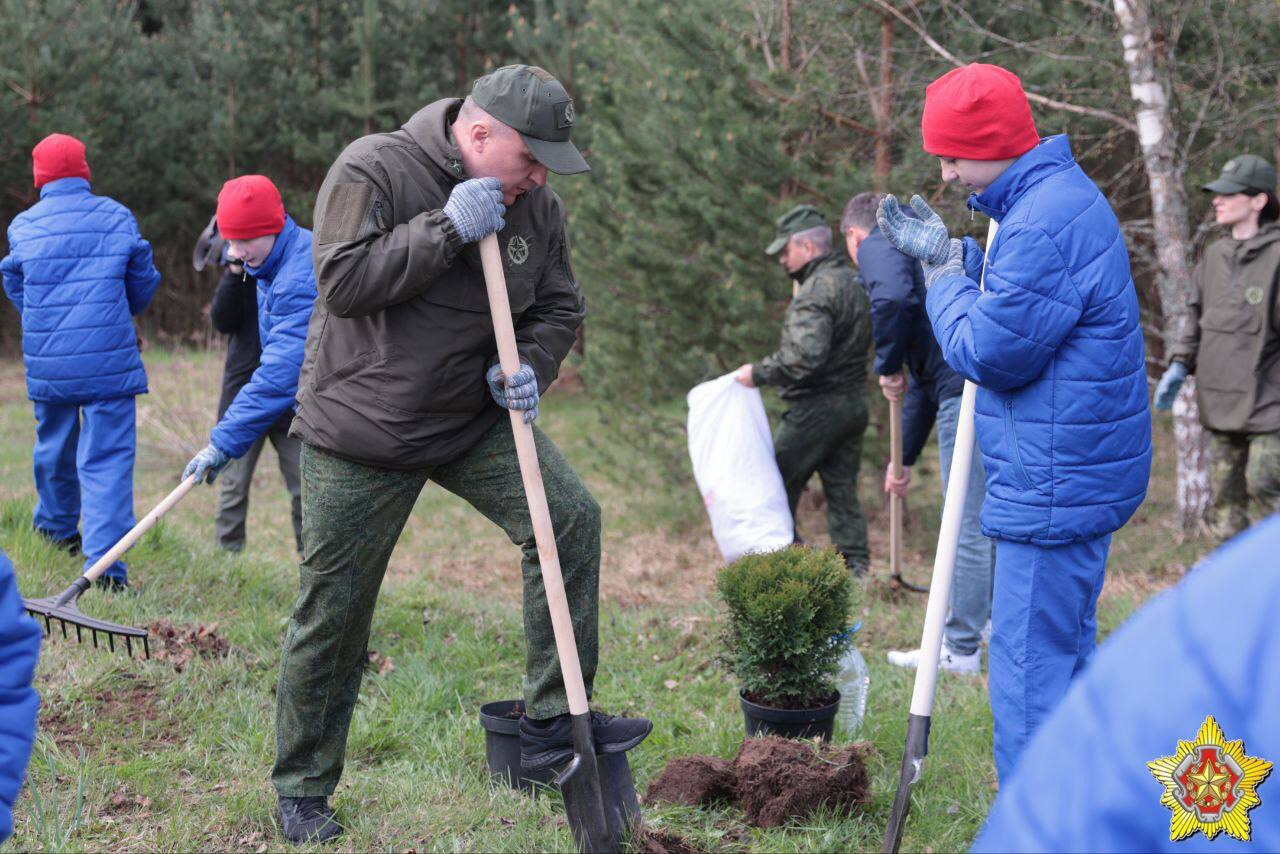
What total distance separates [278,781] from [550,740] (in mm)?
795

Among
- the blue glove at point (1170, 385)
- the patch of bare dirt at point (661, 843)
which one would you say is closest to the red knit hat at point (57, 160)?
the patch of bare dirt at point (661, 843)

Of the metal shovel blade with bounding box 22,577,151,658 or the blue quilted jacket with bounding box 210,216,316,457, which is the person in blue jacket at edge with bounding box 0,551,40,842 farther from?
the metal shovel blade with bounding box 22,577,151,658

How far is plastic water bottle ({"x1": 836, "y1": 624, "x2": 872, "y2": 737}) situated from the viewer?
A: 430 centimetres

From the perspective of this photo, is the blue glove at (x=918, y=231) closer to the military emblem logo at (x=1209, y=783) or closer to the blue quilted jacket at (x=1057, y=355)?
the blue quilted jacket at (x=1057, y=355)

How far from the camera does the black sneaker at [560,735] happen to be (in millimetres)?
3350

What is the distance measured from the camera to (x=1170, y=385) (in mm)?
6062

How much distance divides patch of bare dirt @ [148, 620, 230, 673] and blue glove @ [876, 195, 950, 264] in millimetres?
3176

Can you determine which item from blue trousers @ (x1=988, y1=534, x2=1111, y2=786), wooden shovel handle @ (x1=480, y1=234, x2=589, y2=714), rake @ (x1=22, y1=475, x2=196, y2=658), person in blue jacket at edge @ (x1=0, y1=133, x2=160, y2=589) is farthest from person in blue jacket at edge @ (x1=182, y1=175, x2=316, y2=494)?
blue trousers @ (x1=988, y1=534, x2=1111, y2=786)

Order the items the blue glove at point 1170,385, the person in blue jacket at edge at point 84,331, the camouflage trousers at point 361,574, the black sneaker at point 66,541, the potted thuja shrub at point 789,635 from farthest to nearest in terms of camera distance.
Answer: the blue glove at point 1170,385, the black sneaker at point 66,541, the person in blue jacket at edge at point 84,331, the potted thuja shrub at point 789,635, the camouflage trousers at point 361,574

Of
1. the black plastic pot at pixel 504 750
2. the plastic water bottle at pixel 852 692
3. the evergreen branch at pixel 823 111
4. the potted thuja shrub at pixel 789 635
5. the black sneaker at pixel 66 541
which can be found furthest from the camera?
the evergreen branch at pixel 823 111

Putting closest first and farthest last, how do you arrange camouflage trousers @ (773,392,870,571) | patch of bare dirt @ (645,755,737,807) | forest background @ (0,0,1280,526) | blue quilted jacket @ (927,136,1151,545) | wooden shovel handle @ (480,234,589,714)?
blue quilted jacket @ (927,136,1151,545)
wooden shovel handle @ (480,234,589,714)
patch of bare dirt @ (645,755,737,807)
camouflage trousers @ (773,392,870,571)
forest background @ (0,0,1280,526)

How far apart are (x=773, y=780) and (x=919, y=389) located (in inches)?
110

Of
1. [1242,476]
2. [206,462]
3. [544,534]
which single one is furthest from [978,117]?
[1242,476]

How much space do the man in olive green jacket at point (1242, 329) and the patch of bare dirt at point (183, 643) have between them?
463cm
